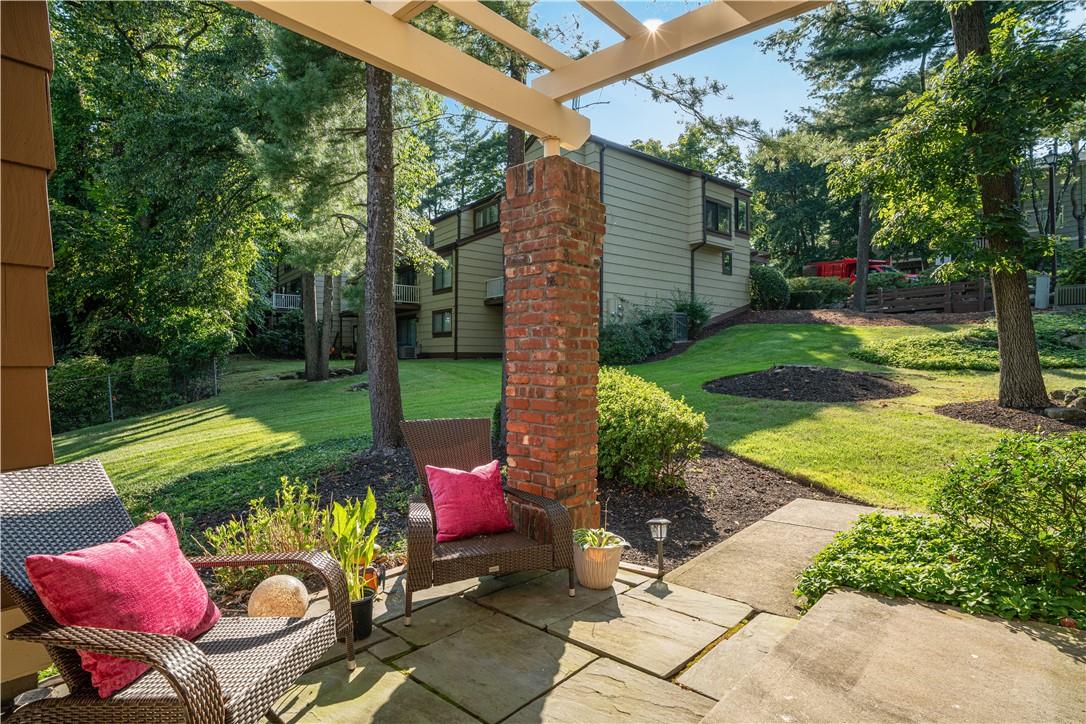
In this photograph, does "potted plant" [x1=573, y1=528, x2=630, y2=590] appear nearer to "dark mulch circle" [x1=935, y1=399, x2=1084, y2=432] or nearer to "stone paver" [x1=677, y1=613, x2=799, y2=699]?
"stone paver" [x1=677, y1=613, x2=799, y2=699]

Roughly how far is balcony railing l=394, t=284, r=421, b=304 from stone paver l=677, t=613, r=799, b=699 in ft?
62.9

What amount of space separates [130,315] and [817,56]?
766 inches

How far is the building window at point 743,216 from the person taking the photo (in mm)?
18297

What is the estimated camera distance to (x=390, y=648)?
2451 mm

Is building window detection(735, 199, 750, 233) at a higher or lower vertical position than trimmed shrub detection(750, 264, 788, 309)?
higher

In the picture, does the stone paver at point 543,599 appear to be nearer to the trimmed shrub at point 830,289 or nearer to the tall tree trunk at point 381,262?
the tall tree trunk at point 381,262

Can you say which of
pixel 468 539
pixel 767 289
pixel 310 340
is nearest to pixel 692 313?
pixel 767 289

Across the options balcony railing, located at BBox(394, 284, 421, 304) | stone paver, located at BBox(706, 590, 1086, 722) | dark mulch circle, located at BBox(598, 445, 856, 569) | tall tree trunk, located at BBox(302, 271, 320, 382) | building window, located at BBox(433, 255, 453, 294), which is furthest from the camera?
balcony railing, located at BBox(394, 284, 421, 304)

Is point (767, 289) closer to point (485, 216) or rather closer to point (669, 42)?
point (485, 216)

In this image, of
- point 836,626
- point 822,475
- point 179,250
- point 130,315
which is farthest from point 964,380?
point 130,315

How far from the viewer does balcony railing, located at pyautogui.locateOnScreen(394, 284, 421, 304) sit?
20.5 meters

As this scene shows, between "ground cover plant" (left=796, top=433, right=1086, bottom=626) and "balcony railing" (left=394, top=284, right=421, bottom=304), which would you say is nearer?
"ground cover plant" (left=796, top=433, right=1086, bottom=626)

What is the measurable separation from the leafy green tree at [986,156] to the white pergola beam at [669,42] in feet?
18.3

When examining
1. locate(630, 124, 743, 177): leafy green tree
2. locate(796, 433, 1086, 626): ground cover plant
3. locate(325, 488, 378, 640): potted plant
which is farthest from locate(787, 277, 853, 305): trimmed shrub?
locate(325, 488, 378, 640): potted plant
